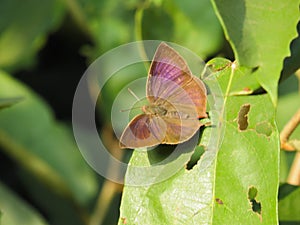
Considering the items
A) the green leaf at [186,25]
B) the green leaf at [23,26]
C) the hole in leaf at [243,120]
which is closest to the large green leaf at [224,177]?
the hole in leaf at [243,120]

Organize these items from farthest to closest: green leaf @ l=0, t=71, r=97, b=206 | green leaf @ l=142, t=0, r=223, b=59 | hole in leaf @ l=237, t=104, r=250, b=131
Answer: green leaf @ l=0, t=71, r=97, b=206 → green leaf @ l=142, t=0, r=223, b=59 → hole in leaf @ l=237, t=104, r=250, b=131

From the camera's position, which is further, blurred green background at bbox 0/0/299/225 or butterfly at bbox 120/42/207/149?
blurred green background at bbox 0/0/299/225

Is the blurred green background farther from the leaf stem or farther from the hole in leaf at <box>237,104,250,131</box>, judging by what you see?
the hole in leaf at <box>237,104,250,131</box>

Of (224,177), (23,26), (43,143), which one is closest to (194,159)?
(224,177)

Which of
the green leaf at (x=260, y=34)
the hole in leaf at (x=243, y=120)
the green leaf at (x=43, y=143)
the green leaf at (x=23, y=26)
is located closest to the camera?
the green leaf at (x=260, y=34)

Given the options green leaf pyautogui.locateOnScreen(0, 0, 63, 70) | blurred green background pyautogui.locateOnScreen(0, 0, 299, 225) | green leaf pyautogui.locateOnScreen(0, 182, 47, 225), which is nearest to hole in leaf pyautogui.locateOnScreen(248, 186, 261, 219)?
blurred green background pyautogui.locateOnScreen(0, 0, 299, 225)

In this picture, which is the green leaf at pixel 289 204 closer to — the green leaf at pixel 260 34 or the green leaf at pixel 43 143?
the green leaf at pixel 260 34

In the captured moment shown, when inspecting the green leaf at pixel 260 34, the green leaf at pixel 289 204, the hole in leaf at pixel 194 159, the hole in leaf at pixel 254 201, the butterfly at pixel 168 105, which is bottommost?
the green leaf at pixel 289 204
